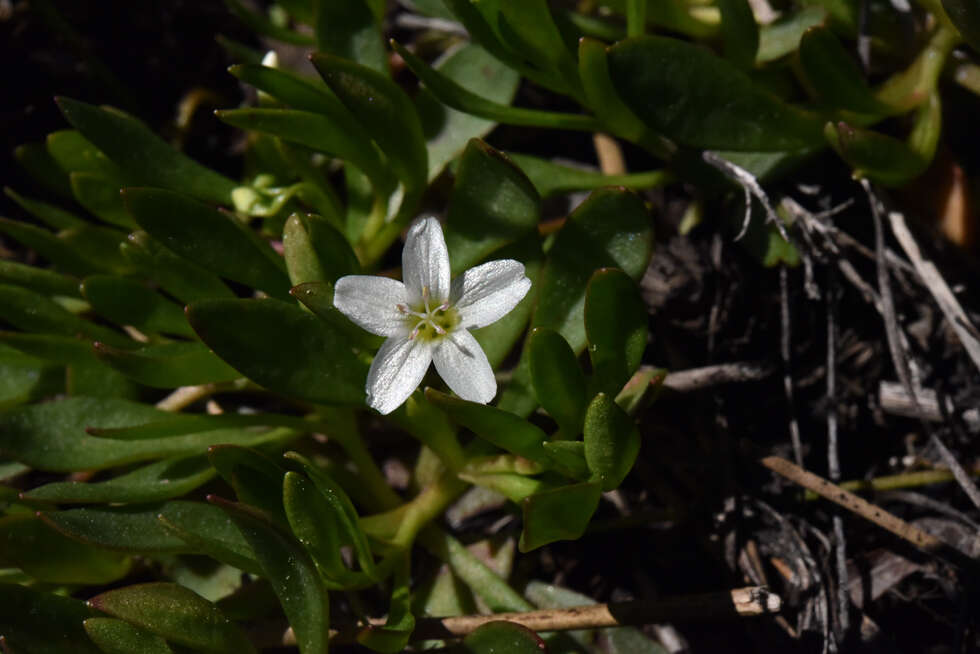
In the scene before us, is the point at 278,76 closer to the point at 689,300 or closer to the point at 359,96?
the point at 359,96

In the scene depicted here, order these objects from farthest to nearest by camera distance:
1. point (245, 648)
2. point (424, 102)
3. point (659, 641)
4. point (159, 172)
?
point (424, 102) → point (159, 172) → point (659, 641) → point (245, 648)

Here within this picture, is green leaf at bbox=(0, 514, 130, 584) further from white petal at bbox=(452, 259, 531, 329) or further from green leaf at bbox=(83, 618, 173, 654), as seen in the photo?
white petal at bbox=(452, 259, 531, 329)

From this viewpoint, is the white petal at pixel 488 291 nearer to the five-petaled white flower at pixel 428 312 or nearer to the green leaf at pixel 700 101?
the five-petaled white flower at pixel 428 312

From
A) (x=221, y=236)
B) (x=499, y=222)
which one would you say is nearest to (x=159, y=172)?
(x=221, y=236)

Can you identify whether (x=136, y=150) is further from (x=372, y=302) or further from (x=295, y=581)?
(x=295, y=581)

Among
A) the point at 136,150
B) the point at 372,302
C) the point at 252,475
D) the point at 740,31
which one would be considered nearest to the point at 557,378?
the point at 372,302

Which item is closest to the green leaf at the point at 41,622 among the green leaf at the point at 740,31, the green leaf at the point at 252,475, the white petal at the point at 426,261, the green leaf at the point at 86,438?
the green leaf at the point at 86,438

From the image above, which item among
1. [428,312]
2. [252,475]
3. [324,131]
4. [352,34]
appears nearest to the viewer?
[252,475]
